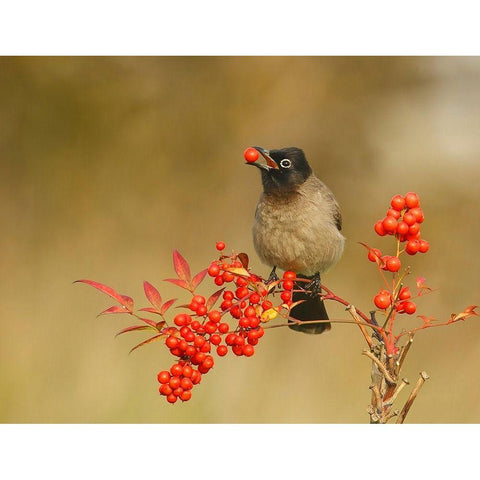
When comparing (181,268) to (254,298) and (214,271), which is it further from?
(254,298)

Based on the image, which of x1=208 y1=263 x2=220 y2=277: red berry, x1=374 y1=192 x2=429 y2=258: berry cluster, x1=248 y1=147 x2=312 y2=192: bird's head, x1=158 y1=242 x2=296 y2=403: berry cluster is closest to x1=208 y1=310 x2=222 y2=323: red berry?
→ x1=158 y1=242 x2=296 y2=403: berry cluster

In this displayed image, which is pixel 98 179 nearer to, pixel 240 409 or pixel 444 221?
pixel 240 409

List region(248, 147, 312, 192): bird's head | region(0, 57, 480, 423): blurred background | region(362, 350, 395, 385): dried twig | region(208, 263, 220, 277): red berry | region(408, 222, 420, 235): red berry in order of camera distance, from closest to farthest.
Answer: region(362, 350, 395, 385): dried twig → region(408, 222, 420, 235): red berry → region(208, 263, 220, 277): red berry → region(248, 147, 312, 192): bird's head → region(0, 57, 480, 423): blurred background

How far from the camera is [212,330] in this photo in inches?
63.2

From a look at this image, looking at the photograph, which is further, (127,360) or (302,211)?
(127,360)

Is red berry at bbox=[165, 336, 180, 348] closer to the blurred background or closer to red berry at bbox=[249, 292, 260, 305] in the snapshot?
red berry at bbox=[249, 292, 260, 305]

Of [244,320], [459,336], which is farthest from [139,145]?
[244,320]

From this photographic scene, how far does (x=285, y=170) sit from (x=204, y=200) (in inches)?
54.1

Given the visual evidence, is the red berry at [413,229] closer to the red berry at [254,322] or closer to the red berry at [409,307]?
the red berry at [409,307]

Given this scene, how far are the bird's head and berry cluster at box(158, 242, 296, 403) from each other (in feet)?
2.51

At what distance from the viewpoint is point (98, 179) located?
12.6ft

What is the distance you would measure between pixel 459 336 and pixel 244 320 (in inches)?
77.8

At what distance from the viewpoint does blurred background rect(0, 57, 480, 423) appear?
3082 millimetres

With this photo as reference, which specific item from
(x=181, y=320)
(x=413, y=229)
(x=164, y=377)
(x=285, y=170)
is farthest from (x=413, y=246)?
(x=285, y=170)
